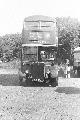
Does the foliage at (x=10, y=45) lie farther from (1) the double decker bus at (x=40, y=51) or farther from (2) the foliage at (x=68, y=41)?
(1) the double decker bus at (x=40, y=51)

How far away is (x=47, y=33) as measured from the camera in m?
21.1

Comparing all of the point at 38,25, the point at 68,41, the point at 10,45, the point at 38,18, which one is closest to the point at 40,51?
the point at 38,25

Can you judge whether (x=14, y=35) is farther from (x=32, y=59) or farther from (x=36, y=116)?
(x=36, y=116)

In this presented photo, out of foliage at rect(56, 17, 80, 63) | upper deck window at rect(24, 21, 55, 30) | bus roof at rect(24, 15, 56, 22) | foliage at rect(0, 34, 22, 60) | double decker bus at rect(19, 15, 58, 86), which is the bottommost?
foliage at rect(0, 34, 22, 60)

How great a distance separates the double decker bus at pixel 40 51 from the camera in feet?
66.7

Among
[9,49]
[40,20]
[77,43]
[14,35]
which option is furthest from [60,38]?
[40,20]

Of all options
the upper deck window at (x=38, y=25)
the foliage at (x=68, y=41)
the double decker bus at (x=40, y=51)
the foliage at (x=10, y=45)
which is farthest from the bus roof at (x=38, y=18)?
the foliage at (x=10, y=45)

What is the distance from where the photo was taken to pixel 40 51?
69.2 ft

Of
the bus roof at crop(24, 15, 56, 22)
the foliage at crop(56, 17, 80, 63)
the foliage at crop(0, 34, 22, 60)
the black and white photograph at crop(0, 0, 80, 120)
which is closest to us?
the black and white photograph at crop(0, 0, 80, 120)

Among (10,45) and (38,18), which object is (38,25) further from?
(10,45)

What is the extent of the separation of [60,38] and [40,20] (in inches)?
1602

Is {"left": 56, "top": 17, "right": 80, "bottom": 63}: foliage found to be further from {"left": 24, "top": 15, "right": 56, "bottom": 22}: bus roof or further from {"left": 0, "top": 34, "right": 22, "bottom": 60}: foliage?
{"left": 24, "top": 15, "right": 56, "bottom": 22}: bus roof

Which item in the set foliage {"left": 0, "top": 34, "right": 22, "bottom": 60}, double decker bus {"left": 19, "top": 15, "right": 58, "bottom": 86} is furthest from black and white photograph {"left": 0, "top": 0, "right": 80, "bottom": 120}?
foliage {"left": 0, "top": 34, "right": 22, "bottom": 60}

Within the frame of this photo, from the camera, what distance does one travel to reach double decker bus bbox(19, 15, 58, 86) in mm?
20328
